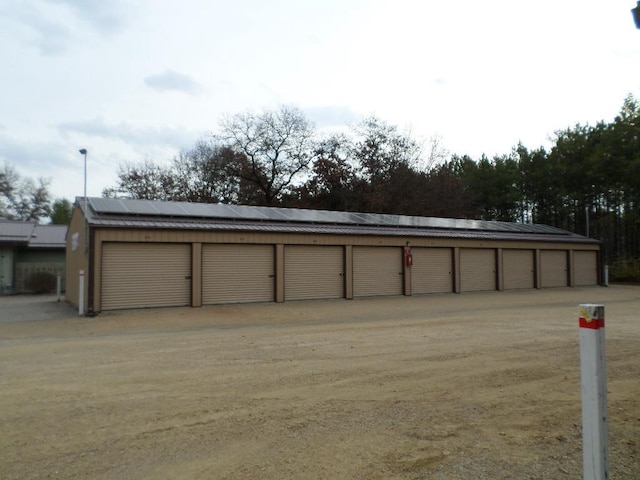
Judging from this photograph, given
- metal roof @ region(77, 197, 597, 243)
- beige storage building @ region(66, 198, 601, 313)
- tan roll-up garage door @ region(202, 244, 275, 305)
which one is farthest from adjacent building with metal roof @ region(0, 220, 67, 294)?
tan roll-up garage door @ region(202, 244, 275, 305)

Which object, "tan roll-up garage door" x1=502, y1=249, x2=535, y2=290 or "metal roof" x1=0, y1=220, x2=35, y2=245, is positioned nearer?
"tan roll-up garage door" x1=502, y1=249, x2=535, y2=290

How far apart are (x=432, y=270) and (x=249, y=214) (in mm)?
9107

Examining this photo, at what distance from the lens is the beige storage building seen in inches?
673

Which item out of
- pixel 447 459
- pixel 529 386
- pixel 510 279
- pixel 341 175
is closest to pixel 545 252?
pixel 510 279

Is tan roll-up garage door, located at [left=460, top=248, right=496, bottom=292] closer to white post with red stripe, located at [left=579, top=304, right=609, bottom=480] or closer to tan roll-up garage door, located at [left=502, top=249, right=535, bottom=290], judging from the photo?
tan roll-up garage door, located at [left=502, top=249, right=535, bottom=290]

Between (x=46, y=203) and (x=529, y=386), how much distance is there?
189 feet

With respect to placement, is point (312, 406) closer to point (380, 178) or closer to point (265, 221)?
point (265, 221)

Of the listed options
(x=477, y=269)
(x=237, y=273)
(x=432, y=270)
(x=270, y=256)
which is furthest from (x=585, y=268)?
(x=237, y=273)

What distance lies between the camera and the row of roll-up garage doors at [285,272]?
17156 millimetres

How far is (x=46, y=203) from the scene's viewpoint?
53969mm

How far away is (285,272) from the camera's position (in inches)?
795

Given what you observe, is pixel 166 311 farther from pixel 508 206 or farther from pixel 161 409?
pixel 508 206

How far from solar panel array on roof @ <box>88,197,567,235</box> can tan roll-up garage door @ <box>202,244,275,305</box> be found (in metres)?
2.27

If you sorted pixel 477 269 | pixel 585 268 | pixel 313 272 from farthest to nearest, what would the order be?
pixel 585 268 → pixel 477 269 → pixel 313 272
